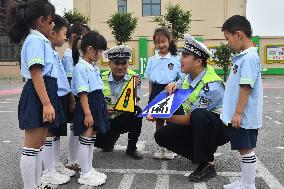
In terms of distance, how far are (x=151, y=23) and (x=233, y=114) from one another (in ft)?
114

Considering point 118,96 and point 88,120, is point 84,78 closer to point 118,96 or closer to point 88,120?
point 88,120

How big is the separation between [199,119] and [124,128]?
4.44 ft

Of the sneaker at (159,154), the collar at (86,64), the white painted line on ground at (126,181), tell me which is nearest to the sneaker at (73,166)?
the white painted line on ground at (126,181)

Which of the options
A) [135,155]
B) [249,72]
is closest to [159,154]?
[135,155]

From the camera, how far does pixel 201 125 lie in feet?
13.0

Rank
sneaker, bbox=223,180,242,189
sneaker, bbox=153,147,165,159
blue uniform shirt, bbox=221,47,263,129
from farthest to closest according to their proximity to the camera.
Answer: sneaker, bbox=153,147,165,159 → sneaker, bbox=223,180,242,189 → blue uniform shirt, bbox=221,47,263,129

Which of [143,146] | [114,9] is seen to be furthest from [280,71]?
[143,146]

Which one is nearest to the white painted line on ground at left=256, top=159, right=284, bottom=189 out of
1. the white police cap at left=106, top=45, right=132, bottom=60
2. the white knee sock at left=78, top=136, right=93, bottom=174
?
the white knee sock at left=78, top=136, right=93, bottom=174

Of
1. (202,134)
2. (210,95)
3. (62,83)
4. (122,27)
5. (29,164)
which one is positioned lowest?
(29,164)

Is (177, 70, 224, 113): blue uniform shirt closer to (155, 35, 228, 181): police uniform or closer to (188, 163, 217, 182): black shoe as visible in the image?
(155, 35, 228, 181): police uniform

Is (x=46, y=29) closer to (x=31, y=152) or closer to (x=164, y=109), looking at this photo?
(x=31, y=152)

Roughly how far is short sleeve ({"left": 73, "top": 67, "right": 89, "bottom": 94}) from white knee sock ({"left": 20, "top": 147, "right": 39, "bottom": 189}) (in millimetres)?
783

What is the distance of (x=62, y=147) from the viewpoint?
5578mm

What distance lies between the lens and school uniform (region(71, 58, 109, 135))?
384 centimetres
